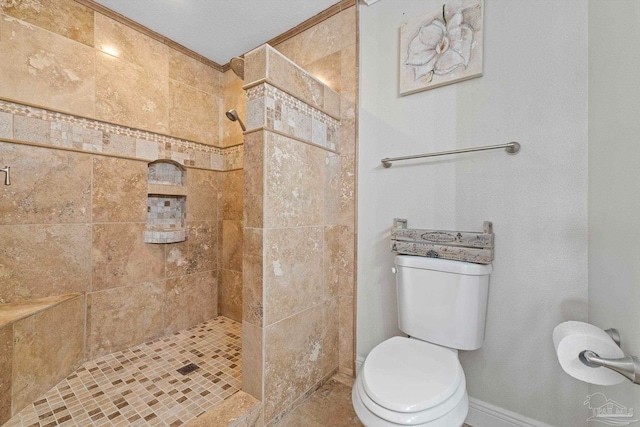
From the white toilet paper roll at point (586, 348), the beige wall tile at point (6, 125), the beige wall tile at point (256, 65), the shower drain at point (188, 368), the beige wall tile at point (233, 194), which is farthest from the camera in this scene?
the beige wall tile at point (233, 194)

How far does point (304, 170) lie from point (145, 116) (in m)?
1.31

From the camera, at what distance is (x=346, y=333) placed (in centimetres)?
Answer: 169

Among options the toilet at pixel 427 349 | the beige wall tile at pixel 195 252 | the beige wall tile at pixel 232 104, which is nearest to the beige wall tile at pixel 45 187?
the beige wall tile at pixel 195 252

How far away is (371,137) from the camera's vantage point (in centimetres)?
161

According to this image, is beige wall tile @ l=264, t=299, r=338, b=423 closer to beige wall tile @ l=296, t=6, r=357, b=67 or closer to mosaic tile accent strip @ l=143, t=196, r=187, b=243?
mosaic tile accent strip @ l=143, t=196, r=187, b=243

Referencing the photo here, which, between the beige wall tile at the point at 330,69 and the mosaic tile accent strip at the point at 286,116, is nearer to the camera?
the mosaic tile accent strip at the point at 286,116

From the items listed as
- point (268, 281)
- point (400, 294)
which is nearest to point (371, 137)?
point (400, 294)

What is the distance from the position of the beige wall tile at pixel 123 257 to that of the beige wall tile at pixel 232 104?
99 cm

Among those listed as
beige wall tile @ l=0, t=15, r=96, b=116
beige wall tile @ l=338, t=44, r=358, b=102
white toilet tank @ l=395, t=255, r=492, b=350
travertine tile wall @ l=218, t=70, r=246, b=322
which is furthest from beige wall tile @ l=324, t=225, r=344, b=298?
beige wall tile @ l=0, t=15, r=96, b=116

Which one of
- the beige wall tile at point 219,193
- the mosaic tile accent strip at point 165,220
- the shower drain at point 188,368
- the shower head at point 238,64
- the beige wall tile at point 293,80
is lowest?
the shower drain at point 188,368

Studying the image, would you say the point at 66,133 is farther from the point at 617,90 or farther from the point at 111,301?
the point at 617,90

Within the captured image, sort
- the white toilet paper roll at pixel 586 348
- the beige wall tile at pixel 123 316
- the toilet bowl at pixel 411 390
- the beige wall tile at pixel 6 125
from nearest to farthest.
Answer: the white toilet paper roll at pixel 586 348 < the toilet bowl at pixel 411 390 < the beige wall tile at pixel 6 125 < the beige wall tile at pixel 123 316

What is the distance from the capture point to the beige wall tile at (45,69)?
1.41 meters

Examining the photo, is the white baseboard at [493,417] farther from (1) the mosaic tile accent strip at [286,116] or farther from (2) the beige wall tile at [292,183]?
(1) the mosaic tile accent strip at [286,116]
